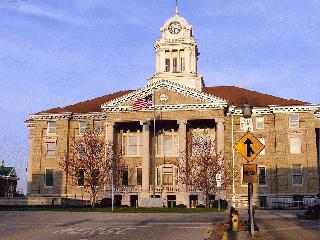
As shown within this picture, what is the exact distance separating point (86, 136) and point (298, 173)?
2782 cm

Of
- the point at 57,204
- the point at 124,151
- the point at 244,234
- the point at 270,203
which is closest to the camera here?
the point at 244,234

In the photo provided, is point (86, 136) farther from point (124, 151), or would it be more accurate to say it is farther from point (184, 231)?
point (184, 231)

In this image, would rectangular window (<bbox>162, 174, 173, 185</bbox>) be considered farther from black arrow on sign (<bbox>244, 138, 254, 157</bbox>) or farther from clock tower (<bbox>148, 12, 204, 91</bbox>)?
black arrow on sign (<bbox>244, 138, 254, 157</bbox>)

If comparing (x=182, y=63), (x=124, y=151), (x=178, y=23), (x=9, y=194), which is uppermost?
(x=178, y=23)

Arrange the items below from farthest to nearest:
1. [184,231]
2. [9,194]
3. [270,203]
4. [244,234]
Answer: [9,194] → [270,203] → [184,231] → [244,234]

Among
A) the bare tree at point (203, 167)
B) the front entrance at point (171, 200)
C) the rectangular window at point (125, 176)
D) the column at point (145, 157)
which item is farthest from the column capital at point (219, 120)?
the rectangular window at point (125, 176)

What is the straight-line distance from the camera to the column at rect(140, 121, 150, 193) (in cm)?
5999

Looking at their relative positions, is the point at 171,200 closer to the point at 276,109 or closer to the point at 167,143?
the point at 167,143

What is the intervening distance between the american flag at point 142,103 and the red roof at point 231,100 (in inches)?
460

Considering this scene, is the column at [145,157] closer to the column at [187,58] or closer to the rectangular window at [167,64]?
the rectangular window at [167,64]

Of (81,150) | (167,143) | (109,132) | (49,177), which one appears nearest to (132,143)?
(109,132)

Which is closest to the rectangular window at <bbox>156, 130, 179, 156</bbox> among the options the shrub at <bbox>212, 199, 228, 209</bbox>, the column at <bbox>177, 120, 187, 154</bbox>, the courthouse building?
the courthouse building

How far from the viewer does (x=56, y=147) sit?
2662 inches

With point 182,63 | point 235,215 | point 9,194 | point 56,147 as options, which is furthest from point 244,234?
point 9,194
